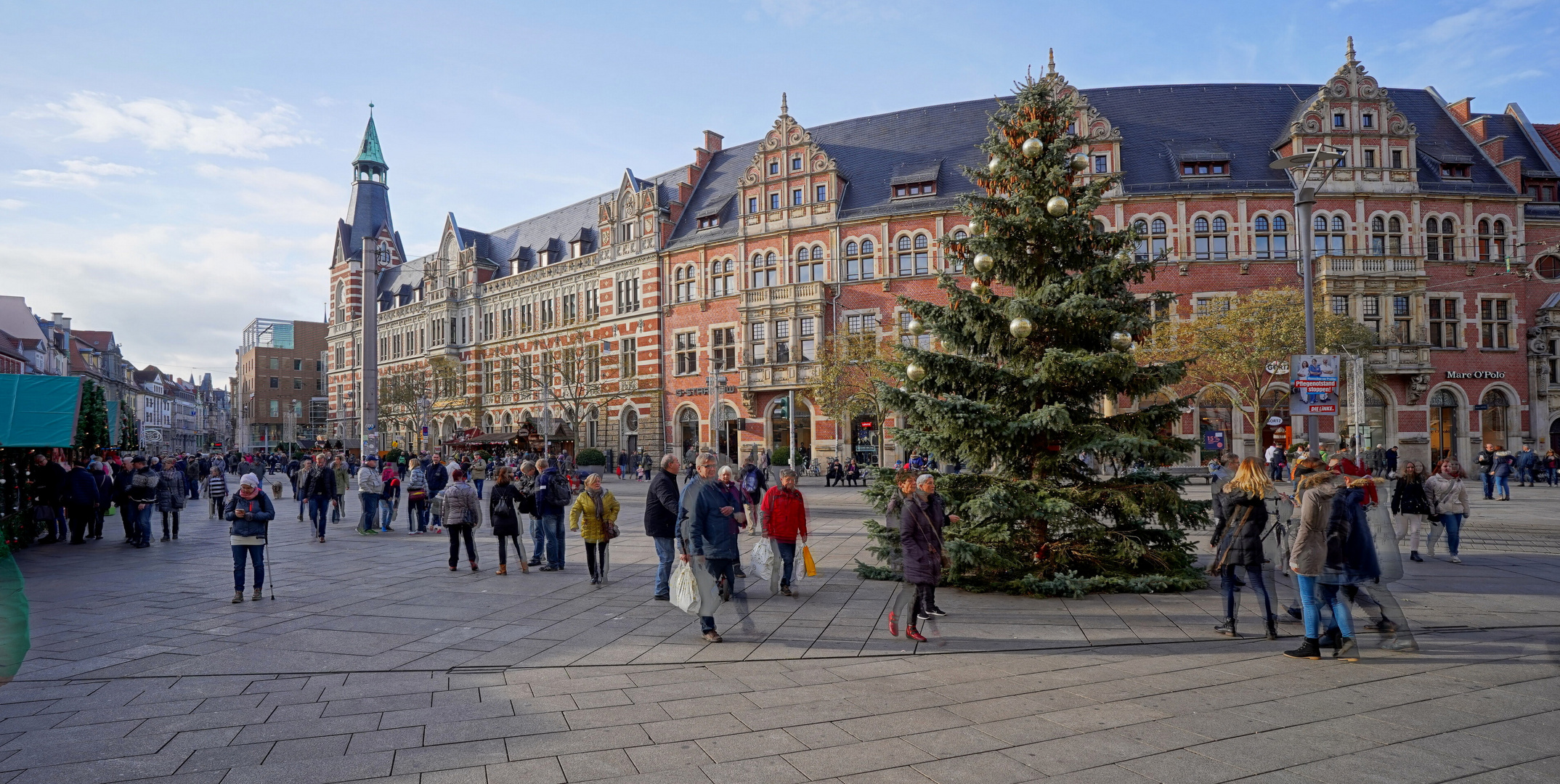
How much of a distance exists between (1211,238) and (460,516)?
34757mm

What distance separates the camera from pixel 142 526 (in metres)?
16.5

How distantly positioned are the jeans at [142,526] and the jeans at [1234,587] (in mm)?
18466

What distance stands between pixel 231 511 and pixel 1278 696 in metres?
11.1

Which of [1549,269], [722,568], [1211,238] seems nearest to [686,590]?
[722,568]

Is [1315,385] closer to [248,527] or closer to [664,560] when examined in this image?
[664,560]

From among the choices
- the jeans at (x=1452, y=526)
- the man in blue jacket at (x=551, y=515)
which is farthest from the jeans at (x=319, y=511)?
the jeans at (x=1452, y=526)

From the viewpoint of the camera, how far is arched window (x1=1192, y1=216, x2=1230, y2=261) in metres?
37.0

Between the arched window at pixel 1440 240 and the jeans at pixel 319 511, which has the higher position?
the arched window at pixel 1440 240

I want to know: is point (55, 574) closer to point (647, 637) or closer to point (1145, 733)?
point (647, 637)

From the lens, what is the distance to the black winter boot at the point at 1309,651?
7.23 meters

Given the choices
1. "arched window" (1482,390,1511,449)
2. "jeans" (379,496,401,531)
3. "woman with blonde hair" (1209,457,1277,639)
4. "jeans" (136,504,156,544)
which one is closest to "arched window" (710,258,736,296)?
"jeans" (379,496,401,531)

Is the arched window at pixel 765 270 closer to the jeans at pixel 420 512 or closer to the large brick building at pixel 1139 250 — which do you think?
the large brick building at pixel 1139 250

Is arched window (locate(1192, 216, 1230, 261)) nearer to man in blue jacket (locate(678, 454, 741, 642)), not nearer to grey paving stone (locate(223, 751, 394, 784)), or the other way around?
man in blue jacket (locate(678, 454, 741, 642))

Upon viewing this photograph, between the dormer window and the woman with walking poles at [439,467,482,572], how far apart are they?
3508 centimetres
